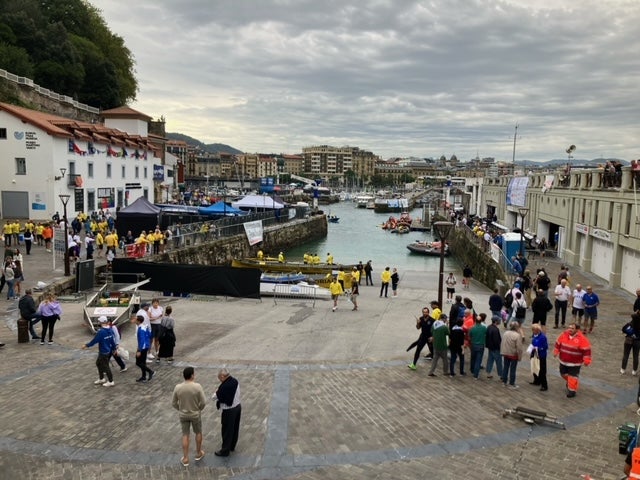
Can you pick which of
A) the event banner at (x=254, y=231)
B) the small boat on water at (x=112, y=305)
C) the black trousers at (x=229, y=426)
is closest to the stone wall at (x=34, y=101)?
the event banner at (x=254, y=231)

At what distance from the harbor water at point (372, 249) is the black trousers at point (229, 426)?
23.8 meters

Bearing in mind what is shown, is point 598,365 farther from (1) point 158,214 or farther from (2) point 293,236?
(2) point 293,236

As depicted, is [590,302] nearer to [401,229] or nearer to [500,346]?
[500,346]

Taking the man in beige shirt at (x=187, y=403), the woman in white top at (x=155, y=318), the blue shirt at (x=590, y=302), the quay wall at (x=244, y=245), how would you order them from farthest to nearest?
the quay wall at (x=244, y=245) → the blue shirt at (x=590, y=302) → the woman in white top at (x=155, y=318) → the man in beige shirt at (x=187, y=403)

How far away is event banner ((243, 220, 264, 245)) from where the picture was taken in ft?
140

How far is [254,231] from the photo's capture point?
44.2 metres

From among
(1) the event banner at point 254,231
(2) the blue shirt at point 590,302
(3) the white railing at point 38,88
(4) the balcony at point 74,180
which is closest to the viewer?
(2) the blue shirt at point 590,302

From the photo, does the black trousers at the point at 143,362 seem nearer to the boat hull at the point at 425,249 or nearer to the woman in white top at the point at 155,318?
the woman in white top at the point at 155,318

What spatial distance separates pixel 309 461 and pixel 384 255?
4595cm

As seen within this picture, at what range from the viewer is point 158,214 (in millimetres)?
29969

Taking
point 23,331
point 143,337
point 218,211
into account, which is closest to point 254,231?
point 218,211

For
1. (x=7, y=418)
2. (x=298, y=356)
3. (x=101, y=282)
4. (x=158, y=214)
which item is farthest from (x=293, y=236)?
(x=7, y=418)

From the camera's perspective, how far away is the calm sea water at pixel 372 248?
154ft

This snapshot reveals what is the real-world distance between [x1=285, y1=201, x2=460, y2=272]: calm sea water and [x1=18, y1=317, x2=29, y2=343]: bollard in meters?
26.2
